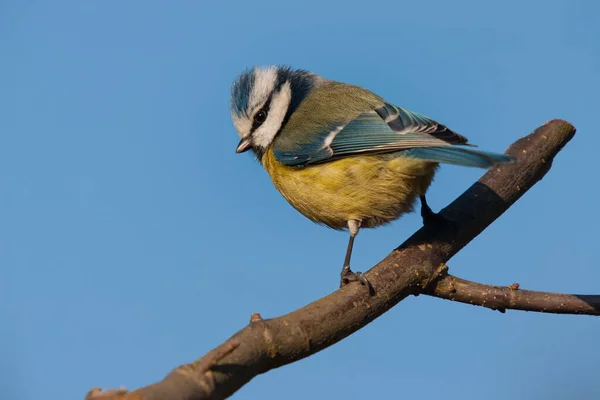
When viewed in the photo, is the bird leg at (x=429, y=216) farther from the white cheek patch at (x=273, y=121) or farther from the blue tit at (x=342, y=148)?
the white cheek patch at (x=273, y=121)

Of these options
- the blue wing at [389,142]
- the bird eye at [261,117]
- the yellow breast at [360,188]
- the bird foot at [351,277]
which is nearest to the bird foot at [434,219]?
the yellow breast at [360,188]

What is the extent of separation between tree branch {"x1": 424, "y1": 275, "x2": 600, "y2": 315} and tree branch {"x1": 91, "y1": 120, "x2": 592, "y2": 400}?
5 centimetres

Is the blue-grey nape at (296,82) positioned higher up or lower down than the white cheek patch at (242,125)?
higher up

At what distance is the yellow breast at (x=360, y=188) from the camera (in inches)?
117

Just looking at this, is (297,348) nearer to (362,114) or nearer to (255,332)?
(255,332)

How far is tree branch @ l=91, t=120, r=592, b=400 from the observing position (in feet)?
5.09

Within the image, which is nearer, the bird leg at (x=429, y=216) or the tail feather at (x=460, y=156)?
the tail feather at (x=460, y=156)

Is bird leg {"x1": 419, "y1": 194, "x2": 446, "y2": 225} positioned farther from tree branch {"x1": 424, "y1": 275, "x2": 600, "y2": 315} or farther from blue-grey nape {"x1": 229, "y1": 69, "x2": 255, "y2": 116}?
blue-grey nape {"x1": 229, "y1": 69, "x2": 255, "y2": 116}

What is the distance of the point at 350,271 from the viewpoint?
109 inches

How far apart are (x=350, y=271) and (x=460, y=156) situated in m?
0.60

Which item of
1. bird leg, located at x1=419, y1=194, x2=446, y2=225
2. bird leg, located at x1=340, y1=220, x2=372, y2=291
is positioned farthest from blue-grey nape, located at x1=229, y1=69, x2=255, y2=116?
bird leg, located at x1=419, y1=194, x2=446, y2=225

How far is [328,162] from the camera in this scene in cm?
315

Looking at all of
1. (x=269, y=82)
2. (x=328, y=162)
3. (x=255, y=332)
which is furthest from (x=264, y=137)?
(x=255, y=332)

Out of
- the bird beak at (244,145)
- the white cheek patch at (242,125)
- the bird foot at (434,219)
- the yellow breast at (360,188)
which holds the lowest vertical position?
the bird foot at (434,219)
